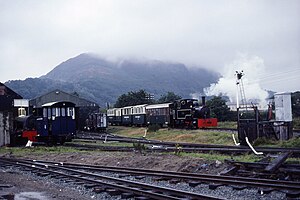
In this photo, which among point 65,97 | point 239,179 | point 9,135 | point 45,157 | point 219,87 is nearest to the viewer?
point 239,179

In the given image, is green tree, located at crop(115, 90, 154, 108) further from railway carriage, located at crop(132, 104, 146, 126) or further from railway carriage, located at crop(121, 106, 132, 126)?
railway carriage, located at crop(132, 104, 146, 126)

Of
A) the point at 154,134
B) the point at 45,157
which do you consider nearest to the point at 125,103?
the point at 154,134

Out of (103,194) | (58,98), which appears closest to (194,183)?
(103,194)

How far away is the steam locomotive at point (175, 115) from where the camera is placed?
39.6m

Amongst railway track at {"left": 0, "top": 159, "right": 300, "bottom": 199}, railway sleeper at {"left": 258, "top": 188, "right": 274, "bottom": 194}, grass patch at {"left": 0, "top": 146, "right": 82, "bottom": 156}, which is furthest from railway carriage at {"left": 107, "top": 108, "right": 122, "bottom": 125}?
railway sleeper at {"left": 258, "top": 188, "right": 274, "bottom": 194}

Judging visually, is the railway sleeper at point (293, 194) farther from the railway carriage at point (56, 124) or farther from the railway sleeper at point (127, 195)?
the railway carriage at point (56, 124)

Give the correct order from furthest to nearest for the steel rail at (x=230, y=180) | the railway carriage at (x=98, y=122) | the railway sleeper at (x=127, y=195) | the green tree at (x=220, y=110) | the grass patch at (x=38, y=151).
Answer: the green tree at (x=220, y=110), the railway carriage at (x=98, y=122), the grass patch at (x=38, y=151), the railway sleeper at (x=127, y=195), the steel rail at (x=230, y=180)

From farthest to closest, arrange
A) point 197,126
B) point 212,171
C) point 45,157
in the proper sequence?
point 197,126 < point 45,157 < point 212,171

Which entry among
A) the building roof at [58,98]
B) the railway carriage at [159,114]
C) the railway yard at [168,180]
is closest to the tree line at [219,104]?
the railway carriage at [159,114]

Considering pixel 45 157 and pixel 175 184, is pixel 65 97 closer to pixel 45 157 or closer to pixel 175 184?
pixel 45 157

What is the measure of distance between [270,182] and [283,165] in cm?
157

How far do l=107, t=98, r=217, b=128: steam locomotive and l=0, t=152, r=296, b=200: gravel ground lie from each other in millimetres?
21201

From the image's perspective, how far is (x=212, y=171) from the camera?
13.2 m

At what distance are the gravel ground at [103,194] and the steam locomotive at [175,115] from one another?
21201mm
